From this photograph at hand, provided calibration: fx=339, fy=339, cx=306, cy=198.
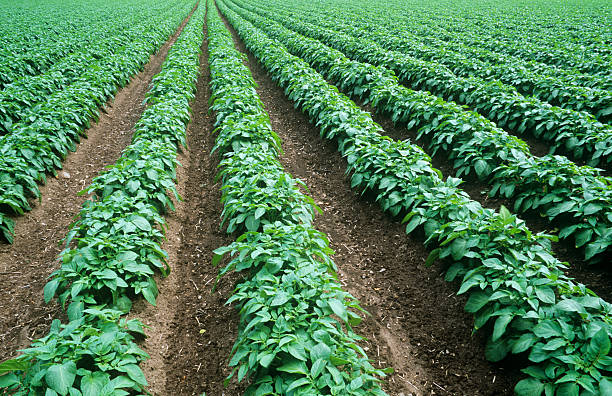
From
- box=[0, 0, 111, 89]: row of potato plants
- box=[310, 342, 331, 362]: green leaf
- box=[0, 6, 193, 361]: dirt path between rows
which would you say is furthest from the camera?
box=[0, 0, 111, 89]: row of potato plants

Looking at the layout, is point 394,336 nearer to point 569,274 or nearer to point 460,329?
point 460,329

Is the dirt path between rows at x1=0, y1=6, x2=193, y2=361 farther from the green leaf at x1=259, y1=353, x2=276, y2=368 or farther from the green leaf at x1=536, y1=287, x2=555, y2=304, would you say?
the green leaf at x1=536, y1=287, x2=555, y2=304

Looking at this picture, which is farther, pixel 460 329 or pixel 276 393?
pixel 460 329

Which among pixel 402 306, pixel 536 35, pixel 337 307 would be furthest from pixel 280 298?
pixel 536 35

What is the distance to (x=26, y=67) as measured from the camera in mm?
11047

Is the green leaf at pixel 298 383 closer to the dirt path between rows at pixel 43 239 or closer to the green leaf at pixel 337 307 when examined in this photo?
the green leaf at pixel 337 307

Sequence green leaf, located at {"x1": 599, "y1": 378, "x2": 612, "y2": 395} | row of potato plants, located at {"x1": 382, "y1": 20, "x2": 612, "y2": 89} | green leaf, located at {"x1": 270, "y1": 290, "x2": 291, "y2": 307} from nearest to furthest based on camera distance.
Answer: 1. green leaf, located at {"x1": 599, "y1": 378, "x2": 612, "y2": 395}
2. green leaf, located at {"x1": 270, "y1": 290, "x2": 291, "y2": 307}
3. row of potato plants, located at {"x1": 382, "y1": 20, "x2": 612, "y2": 89}

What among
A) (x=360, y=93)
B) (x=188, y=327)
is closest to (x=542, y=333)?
(x=188, y=327)

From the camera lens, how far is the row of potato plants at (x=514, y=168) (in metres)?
3.88

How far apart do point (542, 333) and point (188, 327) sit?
3197 millimetres

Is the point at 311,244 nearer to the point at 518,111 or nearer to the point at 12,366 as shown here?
the point at 12,366

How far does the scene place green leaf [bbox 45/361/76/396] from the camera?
2.16 metres

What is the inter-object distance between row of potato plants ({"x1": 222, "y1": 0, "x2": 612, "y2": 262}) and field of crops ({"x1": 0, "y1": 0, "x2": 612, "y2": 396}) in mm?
36

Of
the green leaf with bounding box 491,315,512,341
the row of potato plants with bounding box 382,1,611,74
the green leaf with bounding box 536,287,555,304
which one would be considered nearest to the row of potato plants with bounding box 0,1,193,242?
Result: the green leaf with bounding box 491,315,512,341
